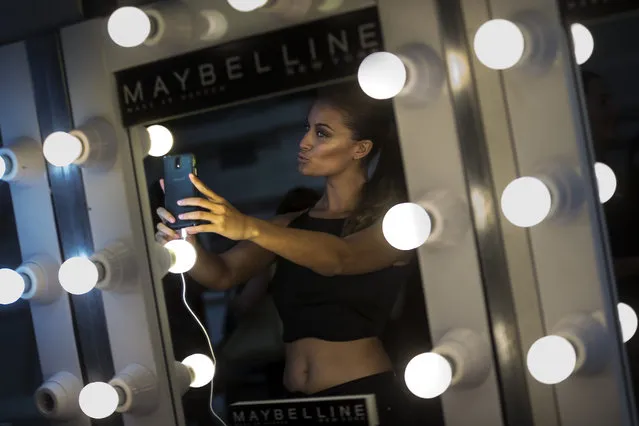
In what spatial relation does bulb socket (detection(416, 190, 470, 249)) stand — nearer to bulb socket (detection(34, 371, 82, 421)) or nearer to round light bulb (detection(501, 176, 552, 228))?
round light bulb (detection(501, 176, 552, 228))

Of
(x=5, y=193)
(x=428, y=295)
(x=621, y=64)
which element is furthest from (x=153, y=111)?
(x=621, y=64)

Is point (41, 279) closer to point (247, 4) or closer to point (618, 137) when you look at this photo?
point (247, 4)

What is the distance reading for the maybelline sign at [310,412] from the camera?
2.53ft

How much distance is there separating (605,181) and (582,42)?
0.13m

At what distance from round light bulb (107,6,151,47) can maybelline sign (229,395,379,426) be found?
15.8 inches

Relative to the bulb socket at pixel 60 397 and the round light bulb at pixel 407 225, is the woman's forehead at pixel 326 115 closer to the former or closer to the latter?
the round light bulb at pixel 407 225

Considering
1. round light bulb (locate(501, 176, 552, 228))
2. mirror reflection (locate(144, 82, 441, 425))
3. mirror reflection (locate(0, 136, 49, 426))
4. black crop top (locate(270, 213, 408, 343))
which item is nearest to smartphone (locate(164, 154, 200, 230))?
mirror reflection (locate(144, 82, 441, 425))

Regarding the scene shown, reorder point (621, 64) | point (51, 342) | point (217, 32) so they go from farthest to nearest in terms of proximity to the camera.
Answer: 1. point (51, 342)
2. point (217, 32)
3. point (621, 64)

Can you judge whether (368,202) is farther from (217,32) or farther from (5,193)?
(5,193)

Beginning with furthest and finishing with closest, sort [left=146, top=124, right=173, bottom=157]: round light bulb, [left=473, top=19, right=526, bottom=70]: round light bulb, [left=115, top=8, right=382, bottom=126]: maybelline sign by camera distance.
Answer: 1. [left=146, top=124, right=173, bottom=157]: round light bulb
2. [left=115, top=8, right=382, bottom=126]: maybelline sign
3. [left=473, top=19, right=526, bottom=70]: round light bulb

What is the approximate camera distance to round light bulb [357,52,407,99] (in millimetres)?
687

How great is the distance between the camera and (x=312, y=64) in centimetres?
77

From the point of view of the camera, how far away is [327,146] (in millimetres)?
785

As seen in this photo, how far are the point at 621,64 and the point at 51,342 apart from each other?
69 cm
